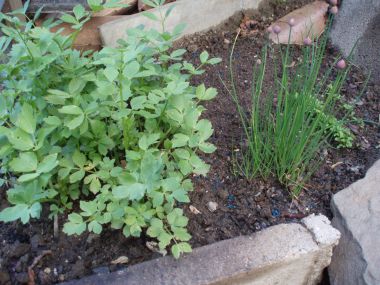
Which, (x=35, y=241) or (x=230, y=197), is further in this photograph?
(x=230, y=197)

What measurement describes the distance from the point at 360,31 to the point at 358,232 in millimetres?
1505

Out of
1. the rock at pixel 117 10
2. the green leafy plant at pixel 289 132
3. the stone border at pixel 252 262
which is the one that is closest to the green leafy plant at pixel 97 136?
the stone border at pixel 252 262

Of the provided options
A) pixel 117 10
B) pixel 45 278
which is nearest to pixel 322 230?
pixel 45 278

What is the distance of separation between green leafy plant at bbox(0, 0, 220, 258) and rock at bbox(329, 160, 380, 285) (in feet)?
1.90

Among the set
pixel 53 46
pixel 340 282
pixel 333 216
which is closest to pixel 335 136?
pixel 333 216

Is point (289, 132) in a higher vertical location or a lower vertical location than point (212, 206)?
higher

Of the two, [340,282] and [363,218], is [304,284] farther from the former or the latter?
[363,218]

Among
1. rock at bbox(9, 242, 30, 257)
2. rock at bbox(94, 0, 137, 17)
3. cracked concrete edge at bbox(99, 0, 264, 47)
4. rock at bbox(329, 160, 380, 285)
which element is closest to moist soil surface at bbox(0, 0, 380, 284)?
rock at bbox(9, 242, 30, 257)

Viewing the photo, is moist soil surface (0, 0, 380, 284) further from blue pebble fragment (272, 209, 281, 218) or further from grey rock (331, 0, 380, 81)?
grey rock (331, 0, 380, 81)

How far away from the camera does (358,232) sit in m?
1.65

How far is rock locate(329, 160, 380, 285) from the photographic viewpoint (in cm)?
158

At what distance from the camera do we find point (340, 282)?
1.68 m

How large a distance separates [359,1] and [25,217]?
233 cm

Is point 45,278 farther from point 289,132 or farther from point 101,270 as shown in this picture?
point 289,132
